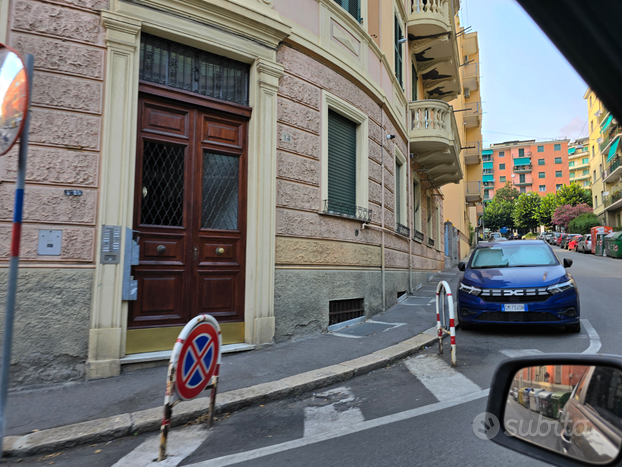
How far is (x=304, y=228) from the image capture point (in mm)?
7348

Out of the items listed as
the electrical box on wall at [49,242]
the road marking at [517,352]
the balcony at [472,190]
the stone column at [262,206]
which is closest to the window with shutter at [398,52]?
the stone column at [262,206]

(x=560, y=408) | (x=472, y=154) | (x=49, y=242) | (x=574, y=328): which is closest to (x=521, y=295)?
(x=574, y=328)

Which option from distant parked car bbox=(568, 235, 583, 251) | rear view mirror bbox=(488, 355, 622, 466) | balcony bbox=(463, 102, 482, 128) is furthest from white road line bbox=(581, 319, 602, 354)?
distant parked car bbox=(568, 235, 583, 251)

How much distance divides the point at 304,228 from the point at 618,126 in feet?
20.1

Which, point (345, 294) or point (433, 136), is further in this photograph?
point (433, 136)

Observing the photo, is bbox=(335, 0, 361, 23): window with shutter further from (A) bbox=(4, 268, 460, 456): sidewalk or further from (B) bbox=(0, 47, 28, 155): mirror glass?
(B) bbox=(0, 47, 28, 155): mirror glass

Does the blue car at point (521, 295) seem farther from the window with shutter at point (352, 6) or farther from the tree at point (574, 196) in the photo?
the tree at point (574, 196)

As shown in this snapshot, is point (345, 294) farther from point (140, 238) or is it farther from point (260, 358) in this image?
point (140, 238)

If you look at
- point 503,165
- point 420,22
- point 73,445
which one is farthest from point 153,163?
point 503,165

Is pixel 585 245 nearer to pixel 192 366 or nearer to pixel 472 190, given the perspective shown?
pixel 472 190

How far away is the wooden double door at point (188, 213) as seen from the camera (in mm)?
5895

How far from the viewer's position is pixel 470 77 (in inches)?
1312

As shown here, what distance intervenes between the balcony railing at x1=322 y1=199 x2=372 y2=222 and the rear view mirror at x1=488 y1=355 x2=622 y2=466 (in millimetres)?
6423

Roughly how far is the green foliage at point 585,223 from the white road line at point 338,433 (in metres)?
55.4
